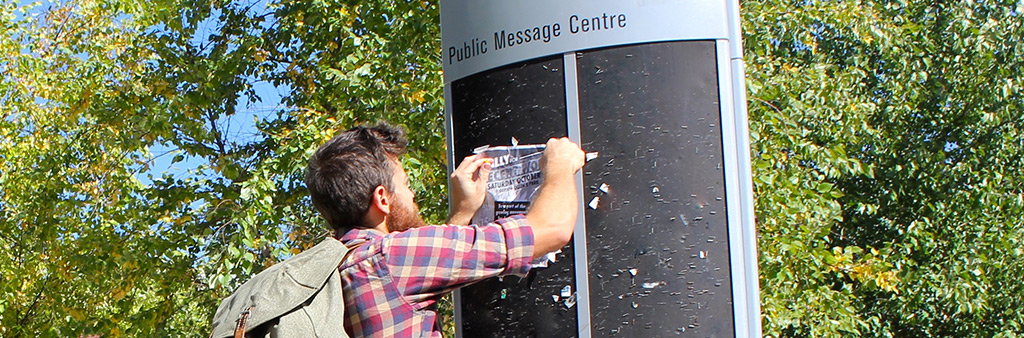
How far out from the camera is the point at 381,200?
2432 millimetres

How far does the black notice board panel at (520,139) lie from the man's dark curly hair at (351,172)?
0.70ft

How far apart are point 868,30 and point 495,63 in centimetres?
796

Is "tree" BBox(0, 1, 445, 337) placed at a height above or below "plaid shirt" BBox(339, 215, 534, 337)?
above

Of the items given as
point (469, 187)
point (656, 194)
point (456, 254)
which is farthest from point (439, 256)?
point (656, 194)

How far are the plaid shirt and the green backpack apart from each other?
42mm

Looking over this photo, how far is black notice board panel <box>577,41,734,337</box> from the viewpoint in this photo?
2.27 meters

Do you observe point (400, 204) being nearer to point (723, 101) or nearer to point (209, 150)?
point (723, 101)

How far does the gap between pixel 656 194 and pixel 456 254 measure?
1.41ft

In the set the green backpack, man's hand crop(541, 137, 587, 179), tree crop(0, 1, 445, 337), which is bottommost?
the green backpack

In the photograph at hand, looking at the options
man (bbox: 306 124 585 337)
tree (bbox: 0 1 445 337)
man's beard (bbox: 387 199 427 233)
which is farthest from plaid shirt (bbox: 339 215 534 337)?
tree (bbox: 0 1 445 337)

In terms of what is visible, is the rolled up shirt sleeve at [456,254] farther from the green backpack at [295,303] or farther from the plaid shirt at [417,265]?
the green backpack at [295,303]

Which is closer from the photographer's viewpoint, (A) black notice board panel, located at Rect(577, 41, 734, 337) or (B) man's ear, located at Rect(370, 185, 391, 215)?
(A) black notice board panel, located at Rect(577, 41, 734, 337)

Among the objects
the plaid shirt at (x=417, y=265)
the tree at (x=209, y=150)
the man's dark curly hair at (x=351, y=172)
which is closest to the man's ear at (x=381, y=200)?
the man's dark curly hair at (x=351, y=172)

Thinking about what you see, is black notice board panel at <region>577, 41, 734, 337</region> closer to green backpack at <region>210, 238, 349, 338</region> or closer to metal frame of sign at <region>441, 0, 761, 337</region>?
metal frame of sign at <region>441, 0, 761, 337</region>
